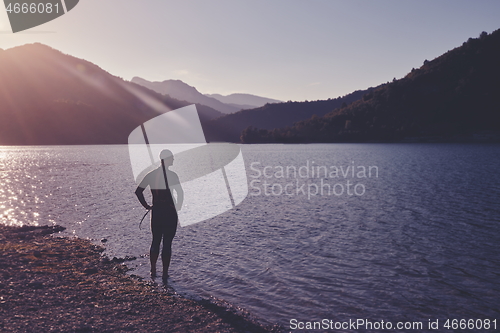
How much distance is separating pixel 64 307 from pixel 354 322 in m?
6.44

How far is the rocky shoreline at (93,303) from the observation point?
20.7ft

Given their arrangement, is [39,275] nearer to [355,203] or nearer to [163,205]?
[163,205]

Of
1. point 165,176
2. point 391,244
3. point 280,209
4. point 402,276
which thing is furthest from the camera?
point 280,209

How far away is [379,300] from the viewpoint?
8133 millimetres

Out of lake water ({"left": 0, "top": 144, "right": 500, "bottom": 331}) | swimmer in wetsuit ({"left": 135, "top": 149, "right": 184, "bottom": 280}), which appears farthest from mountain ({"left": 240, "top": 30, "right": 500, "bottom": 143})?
swimmer in wetsuit ({"left": 135, "top": 149, "right": 184, "bottom": 280})

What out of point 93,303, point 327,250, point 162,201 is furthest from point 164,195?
point 327,250

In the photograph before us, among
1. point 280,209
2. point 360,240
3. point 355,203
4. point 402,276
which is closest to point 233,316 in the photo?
point 402,276

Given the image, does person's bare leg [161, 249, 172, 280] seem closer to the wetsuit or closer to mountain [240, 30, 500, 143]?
the wetsuit

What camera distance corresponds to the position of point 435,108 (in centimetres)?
16300

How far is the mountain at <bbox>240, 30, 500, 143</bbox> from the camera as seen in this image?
504ft

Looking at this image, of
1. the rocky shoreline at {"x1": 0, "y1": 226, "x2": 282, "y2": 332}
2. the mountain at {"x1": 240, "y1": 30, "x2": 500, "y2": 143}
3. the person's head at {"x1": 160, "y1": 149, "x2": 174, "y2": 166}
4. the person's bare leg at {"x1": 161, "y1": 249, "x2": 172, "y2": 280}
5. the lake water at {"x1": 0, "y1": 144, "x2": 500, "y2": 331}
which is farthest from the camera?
the mountain at {"x1": 240, "y1": 30, "x2": 500, "y2": 143}

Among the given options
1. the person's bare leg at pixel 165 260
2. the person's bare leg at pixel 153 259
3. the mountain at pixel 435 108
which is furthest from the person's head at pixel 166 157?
the mountain at pixel 435 108

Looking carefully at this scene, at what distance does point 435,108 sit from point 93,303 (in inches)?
7381

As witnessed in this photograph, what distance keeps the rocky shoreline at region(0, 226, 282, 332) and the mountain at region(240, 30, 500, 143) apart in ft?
561
